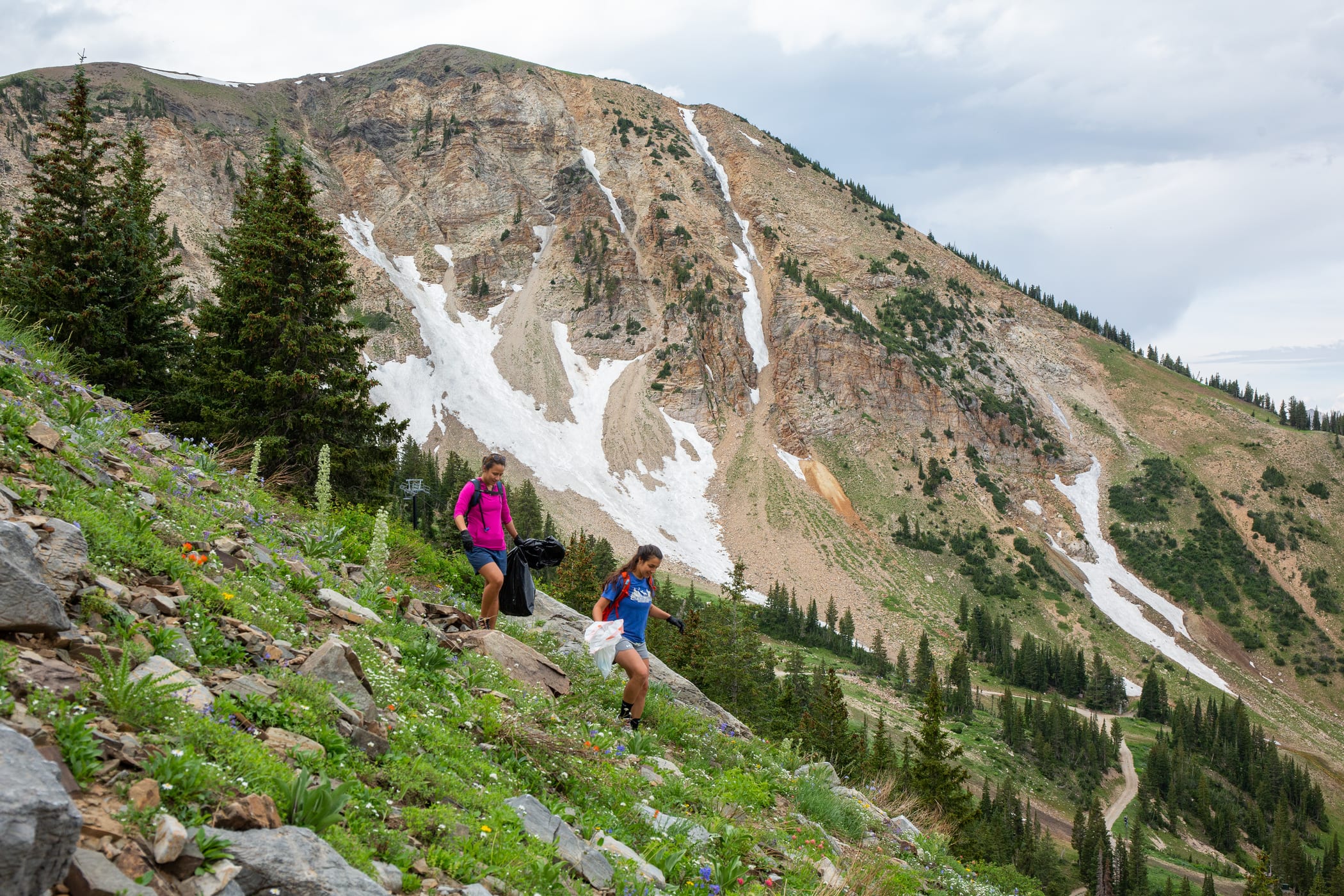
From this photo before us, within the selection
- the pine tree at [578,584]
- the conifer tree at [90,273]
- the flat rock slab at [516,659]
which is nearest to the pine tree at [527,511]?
the pine tree at [578,584]

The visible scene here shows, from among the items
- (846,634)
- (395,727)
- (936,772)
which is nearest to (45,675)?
(395,727)

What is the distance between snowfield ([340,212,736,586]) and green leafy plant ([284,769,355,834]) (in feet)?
261

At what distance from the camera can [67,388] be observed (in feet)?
30.1

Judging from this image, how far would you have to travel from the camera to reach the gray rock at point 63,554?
4.73 meters

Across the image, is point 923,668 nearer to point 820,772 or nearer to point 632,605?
point 820,772

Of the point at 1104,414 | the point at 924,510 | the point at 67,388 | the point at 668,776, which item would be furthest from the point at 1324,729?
the point at 67,388

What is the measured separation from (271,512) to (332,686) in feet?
16.7

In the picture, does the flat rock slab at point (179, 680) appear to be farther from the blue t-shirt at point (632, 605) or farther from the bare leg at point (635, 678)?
the blue t-shirt at point (632, 605)

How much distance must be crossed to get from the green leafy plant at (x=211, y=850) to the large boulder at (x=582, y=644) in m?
8.16

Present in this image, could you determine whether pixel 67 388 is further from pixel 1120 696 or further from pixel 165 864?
pixel 1120 696

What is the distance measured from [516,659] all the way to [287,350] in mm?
16342

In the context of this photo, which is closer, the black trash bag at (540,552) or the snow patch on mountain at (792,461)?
the black trash bag at (540,552)

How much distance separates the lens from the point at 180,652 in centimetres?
499

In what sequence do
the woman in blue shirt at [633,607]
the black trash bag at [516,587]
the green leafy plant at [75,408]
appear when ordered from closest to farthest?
1. the green leafy plant at [75,408]
2. the woman in blue shirt at [633,607]
3. the black trash bag at [516,587]
